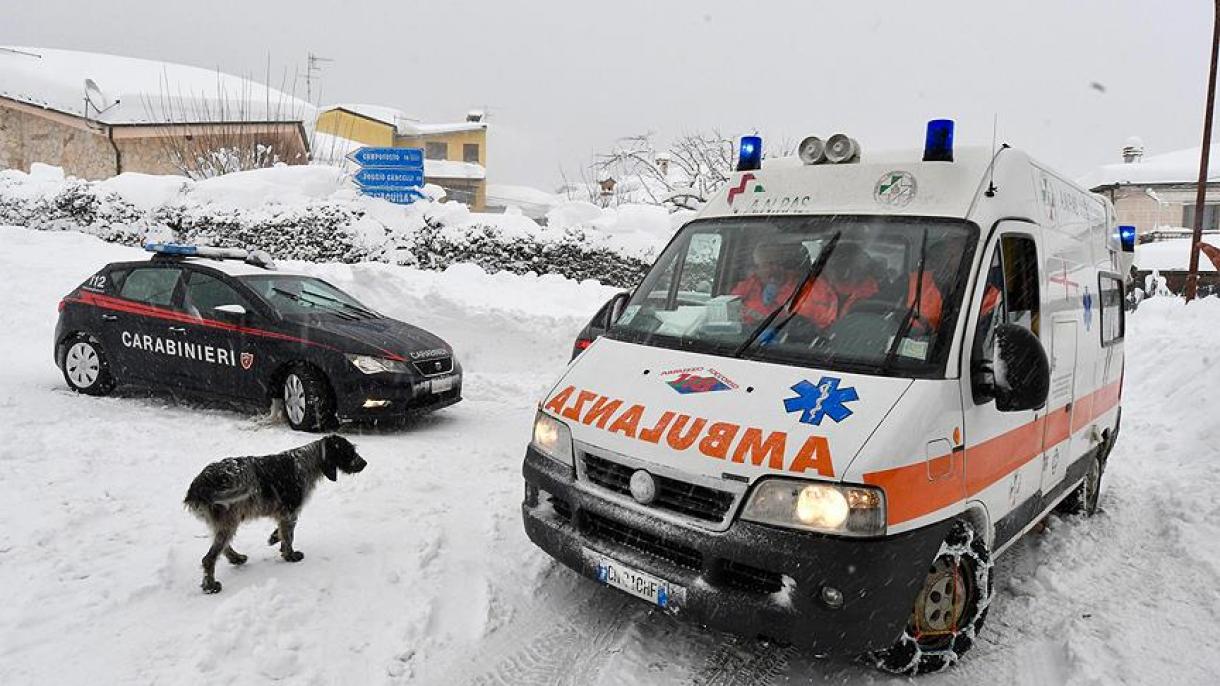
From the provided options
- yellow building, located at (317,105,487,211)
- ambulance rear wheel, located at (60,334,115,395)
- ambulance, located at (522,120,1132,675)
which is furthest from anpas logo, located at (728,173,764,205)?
yellow building, located at (317,105,487,211)

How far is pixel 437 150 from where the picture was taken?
45.4m

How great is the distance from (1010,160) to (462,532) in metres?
3.81

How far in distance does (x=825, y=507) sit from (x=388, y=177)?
13.8 meters

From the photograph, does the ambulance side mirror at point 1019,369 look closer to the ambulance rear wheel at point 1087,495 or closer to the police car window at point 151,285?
the ambulance rear wheel at point 1087,495

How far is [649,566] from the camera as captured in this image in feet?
10.8

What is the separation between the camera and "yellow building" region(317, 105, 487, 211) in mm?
39562

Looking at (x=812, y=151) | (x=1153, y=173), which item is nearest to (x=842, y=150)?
(x=812, y=151)

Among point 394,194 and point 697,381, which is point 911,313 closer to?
point 697,381

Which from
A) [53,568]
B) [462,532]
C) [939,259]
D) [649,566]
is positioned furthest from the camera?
[462,532]

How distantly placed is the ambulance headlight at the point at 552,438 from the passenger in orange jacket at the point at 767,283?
3.57 feet

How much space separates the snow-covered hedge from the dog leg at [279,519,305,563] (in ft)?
34.4

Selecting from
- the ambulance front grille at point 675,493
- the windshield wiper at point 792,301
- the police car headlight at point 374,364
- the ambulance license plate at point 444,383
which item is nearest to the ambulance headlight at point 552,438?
the ambulance front grille at point 675,493

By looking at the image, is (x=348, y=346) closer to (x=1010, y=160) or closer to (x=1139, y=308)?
(x=1010, y=160)

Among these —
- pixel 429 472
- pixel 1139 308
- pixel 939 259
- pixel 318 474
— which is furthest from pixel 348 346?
pixel 1139 308
